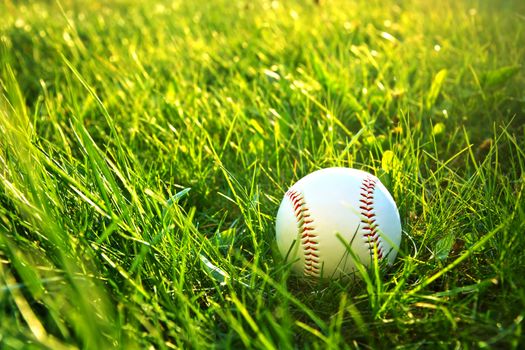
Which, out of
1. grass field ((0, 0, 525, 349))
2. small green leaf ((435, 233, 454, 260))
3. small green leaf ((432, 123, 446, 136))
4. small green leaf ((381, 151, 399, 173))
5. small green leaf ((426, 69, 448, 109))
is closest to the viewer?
grass field ((0, 0, 525, 349))

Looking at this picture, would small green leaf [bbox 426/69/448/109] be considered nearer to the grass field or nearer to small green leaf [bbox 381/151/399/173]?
the grass field

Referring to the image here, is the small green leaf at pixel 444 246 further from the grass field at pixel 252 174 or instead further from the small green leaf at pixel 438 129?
the small green leaf at pixel 438 129

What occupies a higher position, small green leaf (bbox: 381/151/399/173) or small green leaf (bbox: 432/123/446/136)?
small green leaf (bbox: 381/151/399/173)

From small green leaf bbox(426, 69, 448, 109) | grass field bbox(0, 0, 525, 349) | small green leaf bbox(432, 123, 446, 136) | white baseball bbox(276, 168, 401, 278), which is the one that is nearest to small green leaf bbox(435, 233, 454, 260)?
grass field bbox(0, 0, 525, 349)

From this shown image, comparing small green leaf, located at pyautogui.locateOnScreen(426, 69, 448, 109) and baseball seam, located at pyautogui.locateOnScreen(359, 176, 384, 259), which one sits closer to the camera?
baseball seam, located at pyautogui.locateOnScreen(359, 176, 384, 259)

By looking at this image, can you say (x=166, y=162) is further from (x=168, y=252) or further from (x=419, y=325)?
(x=419, y=325)

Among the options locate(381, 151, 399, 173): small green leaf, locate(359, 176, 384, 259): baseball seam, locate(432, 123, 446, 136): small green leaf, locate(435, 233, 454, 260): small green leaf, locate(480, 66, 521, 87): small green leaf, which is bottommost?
locate(480, 66, 521, 87): small green leaf

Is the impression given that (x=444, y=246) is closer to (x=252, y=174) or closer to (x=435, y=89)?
(x=252, y=174)

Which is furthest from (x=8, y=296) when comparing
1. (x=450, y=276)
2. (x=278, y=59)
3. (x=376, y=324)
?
(x=278, y=59)
